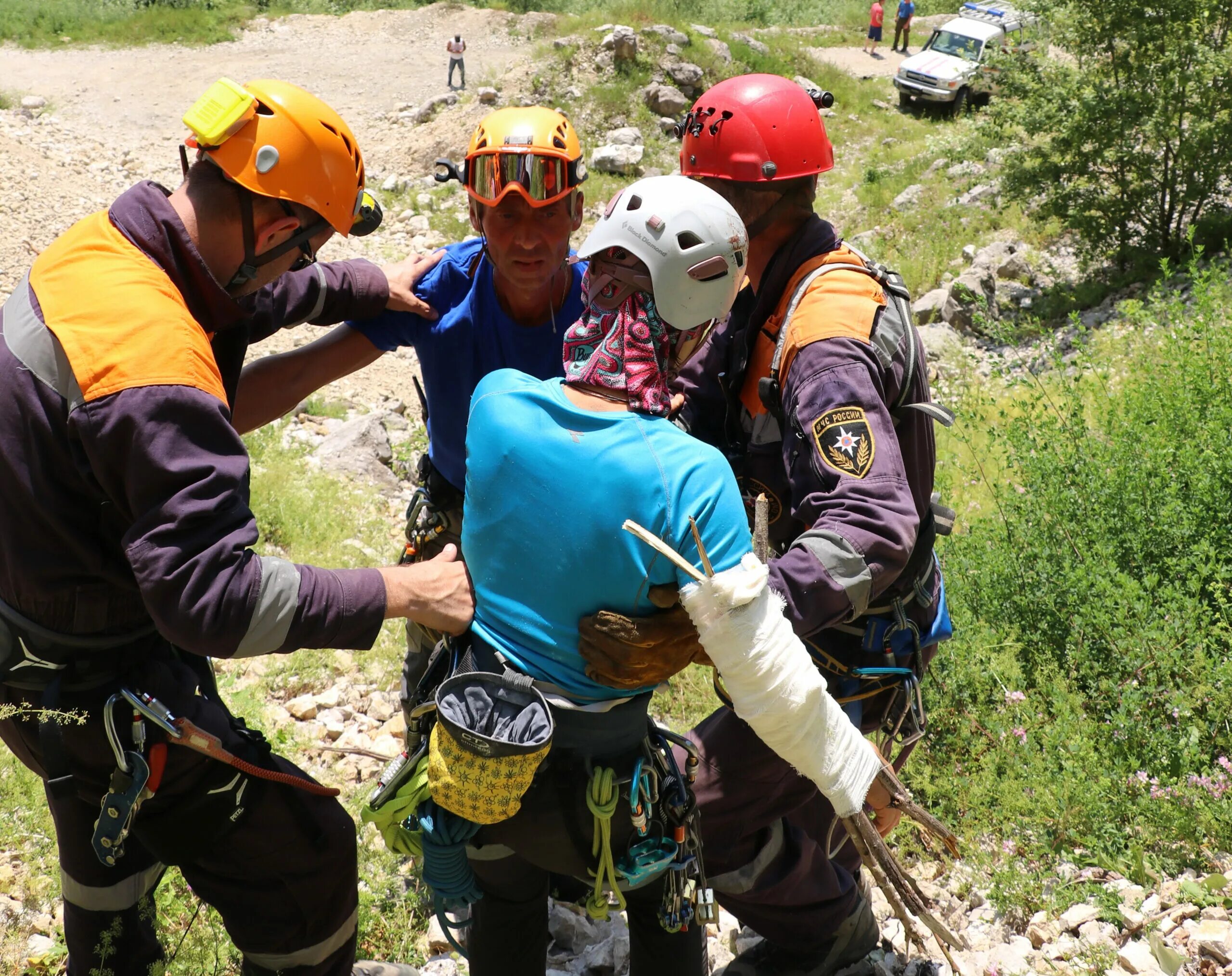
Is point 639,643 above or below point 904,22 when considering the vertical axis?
above

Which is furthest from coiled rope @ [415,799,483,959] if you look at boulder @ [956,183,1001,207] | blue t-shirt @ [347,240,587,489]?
boulder @ [956,183,1001,207]

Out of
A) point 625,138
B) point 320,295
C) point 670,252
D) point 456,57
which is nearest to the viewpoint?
point 670,252

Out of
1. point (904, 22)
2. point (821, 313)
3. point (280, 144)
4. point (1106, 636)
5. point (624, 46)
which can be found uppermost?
point (280, 144)

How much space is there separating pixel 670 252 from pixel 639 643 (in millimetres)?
934

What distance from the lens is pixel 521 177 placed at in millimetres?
3619

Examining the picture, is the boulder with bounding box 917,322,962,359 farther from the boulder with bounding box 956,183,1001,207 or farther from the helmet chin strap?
the helmet chin strap

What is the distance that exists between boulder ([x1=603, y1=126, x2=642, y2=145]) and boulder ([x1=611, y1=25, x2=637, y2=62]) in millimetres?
2435

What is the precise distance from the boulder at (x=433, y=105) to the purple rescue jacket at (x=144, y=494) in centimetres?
1779

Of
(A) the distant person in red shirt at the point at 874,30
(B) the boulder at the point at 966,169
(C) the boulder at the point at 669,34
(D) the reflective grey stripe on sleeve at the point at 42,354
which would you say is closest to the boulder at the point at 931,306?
(B) the boulder at the point at 966,169

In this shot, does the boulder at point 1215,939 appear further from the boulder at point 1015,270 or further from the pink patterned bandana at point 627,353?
the boulder at point 1015,270

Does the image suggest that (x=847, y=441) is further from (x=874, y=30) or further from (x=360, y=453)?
(x=874, y=30)

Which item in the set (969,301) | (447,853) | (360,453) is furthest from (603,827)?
(969,301)

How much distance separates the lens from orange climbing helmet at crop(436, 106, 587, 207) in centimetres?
362

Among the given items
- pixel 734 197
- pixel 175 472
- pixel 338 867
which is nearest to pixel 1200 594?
pixel 734 197
